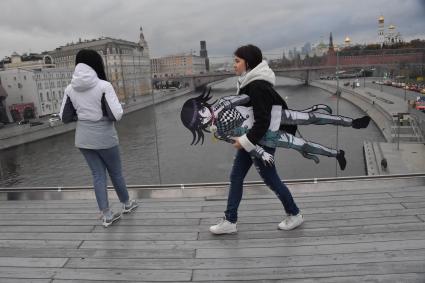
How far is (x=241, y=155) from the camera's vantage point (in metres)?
2.52

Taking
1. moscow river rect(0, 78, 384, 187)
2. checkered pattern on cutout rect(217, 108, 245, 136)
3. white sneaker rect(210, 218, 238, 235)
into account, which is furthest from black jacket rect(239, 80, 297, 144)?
moscow river rect(0, 78, 384, 187)

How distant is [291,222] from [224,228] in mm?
444

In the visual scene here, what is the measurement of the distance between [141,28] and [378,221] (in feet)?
10.9

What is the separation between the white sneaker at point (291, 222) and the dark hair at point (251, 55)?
1019 mm

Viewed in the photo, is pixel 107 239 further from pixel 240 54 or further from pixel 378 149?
pixel 378 149

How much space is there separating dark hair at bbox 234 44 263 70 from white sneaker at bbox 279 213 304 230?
1019mm

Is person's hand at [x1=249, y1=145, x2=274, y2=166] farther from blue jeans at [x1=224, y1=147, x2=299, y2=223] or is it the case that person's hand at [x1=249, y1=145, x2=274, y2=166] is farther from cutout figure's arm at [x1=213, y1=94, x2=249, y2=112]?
cutout figure's arm at [x1=213, y1=94, x2=249, y2=112]

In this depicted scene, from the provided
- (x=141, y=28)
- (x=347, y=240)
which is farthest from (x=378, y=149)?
(x=347, y=240)

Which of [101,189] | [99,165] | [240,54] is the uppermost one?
[240,54]

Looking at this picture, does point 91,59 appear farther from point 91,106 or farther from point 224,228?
point 224,228

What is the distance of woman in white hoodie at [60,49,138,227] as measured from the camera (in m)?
2.59

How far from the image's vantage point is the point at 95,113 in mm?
2621

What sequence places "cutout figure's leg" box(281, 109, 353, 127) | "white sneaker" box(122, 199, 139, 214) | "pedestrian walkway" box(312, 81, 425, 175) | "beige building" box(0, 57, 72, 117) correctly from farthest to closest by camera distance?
1. "beige building" box(0, 57, 72, 117)
2. "pedestrian walkway" box(312, 81, 425, 175)
3. "white sneaker" box(122, 199, 139, 214)
4. "cutout figure's leg" box(281, 109, 353, 127)

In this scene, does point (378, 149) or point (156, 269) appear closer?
point (156, 269)
